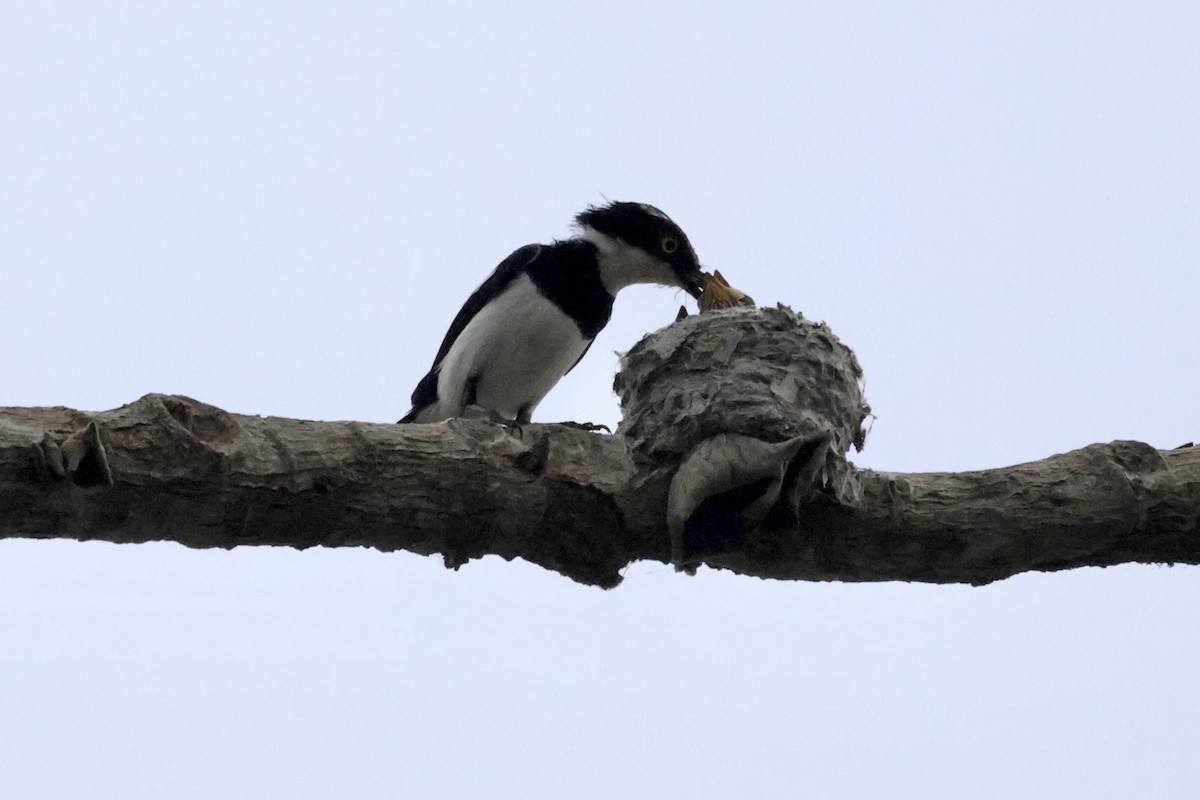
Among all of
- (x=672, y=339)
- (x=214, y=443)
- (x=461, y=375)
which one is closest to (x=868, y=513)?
(x=672, y=339)

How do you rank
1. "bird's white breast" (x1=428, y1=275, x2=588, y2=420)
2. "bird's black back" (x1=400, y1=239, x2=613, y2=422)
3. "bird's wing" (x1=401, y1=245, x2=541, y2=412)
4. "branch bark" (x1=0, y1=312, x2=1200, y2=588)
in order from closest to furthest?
1. "branch bark" (x1=0, y1=312, x2=1200, y2=588)
2. "bird's white breast" (x1=428, y1=275, x2=588, y2=420)
3. "bird's black back" (x1=400, y1=239, x2=613, y2=422)
4. "bird's wing" (x1=401, y1=245, x2=541, y2=412)

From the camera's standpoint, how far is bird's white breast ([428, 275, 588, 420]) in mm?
7082

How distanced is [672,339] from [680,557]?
1.34 meters

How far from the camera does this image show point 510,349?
279 inches

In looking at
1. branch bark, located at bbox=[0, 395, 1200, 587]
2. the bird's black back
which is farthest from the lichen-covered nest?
the bird's black back

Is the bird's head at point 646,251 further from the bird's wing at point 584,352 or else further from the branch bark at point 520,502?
the branch bark at point 520,502

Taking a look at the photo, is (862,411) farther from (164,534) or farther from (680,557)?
(164,534)

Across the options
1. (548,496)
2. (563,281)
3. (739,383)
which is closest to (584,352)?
(563,281)

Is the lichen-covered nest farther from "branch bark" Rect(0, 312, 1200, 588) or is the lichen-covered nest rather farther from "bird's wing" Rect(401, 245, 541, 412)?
"bird's wing" Rect(401, 245, 541, 412)

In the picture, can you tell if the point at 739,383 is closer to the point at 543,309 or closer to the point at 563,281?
the point at 543,309

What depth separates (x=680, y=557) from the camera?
4.54 metres

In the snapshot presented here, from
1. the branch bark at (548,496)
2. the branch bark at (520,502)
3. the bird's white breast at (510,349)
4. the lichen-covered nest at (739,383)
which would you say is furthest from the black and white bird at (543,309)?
the branch bark at (520,502)

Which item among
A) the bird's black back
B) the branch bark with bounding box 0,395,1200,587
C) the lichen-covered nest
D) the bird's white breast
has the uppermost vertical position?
the bird's black back

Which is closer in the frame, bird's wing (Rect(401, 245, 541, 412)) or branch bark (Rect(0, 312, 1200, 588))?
branch bark (Rect(0, 312, 1200, 588))
